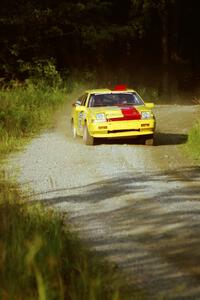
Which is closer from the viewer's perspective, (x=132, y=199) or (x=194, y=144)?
(x=132, y=199)

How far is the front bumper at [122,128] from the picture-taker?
16.1m

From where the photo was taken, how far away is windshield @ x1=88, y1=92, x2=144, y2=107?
17000mm

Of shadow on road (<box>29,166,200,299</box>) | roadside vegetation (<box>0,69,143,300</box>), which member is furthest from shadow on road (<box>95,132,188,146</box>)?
roadside vegetation (<box>0,69,143,300</box>)

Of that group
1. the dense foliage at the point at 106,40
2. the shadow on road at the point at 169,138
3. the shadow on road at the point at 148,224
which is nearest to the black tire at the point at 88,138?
the shadow on road at the point at 169,138

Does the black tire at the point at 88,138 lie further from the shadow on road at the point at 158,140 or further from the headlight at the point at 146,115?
the headlight at the point at 146,115

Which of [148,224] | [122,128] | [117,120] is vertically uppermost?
[148,224]

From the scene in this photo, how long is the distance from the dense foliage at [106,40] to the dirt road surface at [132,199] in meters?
15.0

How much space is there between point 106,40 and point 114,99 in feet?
59.1

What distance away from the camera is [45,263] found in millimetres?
5582

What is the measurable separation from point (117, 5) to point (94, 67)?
5.05 metres

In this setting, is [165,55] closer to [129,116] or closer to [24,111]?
[24,111]

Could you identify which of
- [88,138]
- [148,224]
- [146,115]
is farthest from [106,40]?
[148,224]

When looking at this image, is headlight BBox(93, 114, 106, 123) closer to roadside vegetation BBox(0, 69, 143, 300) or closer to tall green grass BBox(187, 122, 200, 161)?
tall green grass BBox(187, 122, 200, 161)

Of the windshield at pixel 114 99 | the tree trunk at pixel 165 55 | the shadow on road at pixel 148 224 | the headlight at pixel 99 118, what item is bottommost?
the tree trunk at pixel 165 55
